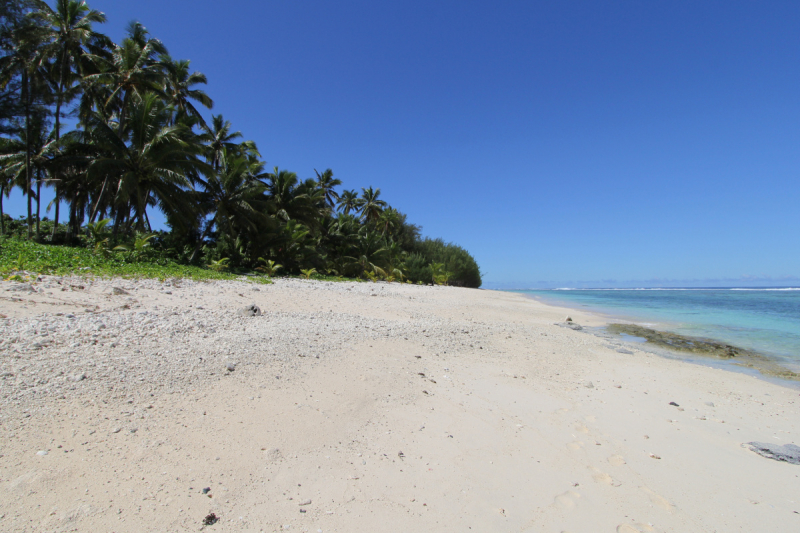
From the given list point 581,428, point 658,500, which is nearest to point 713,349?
point 581,428

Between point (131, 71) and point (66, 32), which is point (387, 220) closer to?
point (131, 71)

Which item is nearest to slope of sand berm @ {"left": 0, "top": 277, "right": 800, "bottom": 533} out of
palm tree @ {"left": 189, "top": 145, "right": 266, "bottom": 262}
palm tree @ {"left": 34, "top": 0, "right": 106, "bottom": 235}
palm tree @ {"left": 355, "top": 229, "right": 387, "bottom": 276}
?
palm tree @ {"left": 189, "top": 145, "right": 266, "bottom": 262}

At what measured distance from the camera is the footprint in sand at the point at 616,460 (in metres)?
3.30

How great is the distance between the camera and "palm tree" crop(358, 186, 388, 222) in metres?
44.9

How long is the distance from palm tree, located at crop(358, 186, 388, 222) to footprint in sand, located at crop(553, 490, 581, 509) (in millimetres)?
43148

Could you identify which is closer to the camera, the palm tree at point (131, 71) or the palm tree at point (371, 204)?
the palm tree at point (131, 71)

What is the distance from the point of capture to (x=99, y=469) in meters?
2.49

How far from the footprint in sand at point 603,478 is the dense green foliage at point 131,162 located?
48.4ft

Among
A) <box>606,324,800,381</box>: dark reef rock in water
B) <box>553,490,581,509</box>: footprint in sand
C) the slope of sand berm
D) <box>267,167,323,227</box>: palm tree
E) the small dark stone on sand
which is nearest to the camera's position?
the slope of sand berm

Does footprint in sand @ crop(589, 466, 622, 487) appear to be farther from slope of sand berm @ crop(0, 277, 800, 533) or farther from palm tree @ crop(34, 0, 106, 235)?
palm tree @ crop(34, 0, 106, 235)

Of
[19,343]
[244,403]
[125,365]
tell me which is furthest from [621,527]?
[19,343]

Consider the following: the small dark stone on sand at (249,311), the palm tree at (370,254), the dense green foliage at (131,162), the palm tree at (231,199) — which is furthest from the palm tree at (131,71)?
the small dark stone on sand at (249,311)

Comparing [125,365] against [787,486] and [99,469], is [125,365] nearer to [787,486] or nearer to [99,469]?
[99,469]

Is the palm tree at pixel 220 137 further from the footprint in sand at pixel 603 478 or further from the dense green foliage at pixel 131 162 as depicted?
the footprint in sand at pixel 603 478
